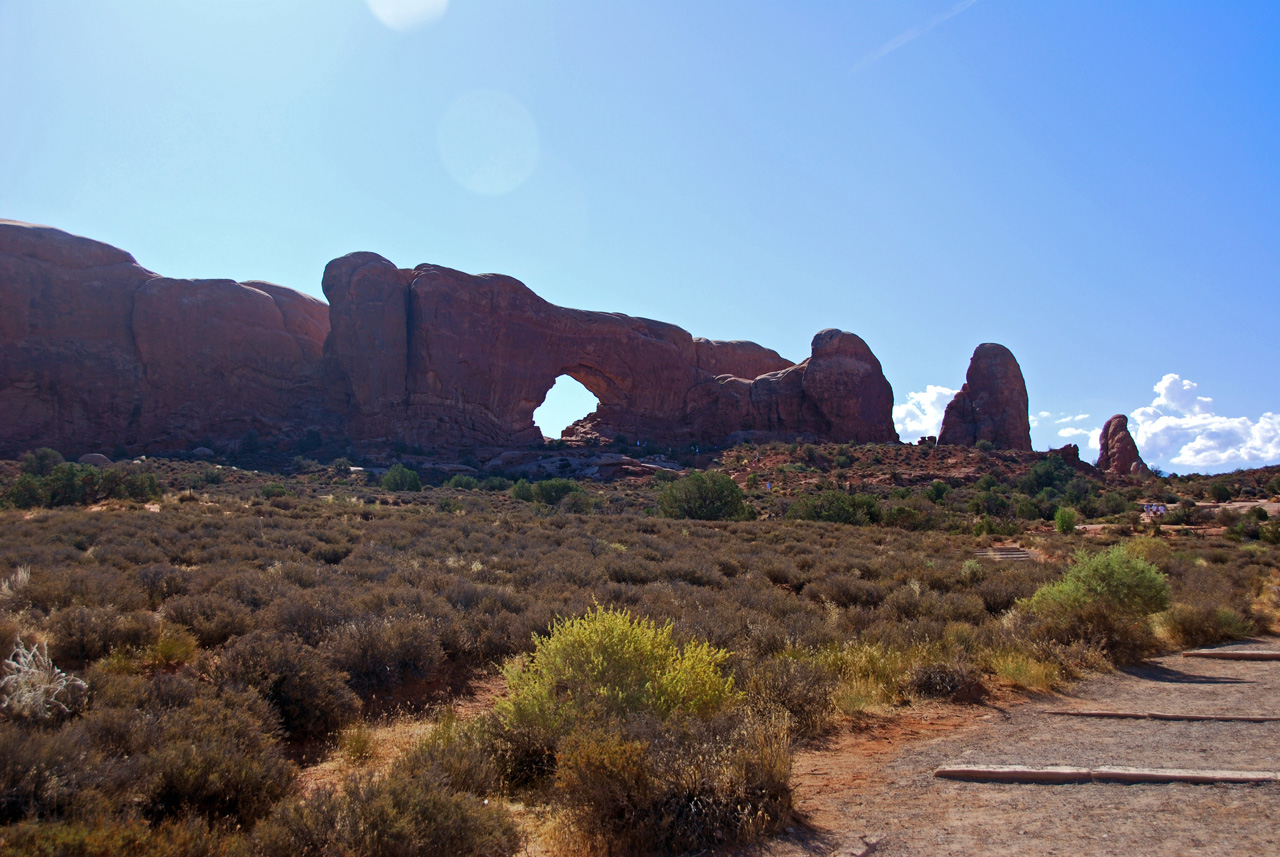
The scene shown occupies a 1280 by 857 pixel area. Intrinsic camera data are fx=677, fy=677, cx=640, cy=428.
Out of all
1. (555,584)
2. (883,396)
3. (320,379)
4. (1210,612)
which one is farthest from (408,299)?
(1210,612)

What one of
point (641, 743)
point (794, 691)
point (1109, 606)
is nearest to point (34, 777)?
point (641, 743)

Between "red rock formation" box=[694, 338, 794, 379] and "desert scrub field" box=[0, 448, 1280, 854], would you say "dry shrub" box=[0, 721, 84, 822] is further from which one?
"red rock formation" box=[694, 338, 794, 379]

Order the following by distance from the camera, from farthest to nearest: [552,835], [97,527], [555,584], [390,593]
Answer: [97,527] → [555,584] → [390,593] → [552,835]

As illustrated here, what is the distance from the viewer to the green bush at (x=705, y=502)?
30.1 meters

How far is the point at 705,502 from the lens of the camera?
100 ft

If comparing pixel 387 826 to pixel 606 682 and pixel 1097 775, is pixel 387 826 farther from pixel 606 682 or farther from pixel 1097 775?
pixel 1097 775

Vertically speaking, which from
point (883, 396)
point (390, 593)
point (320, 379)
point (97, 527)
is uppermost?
point (883, 396)

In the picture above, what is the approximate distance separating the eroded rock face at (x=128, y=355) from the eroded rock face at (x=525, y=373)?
5.73 metres

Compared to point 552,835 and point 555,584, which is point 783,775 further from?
point 555,584

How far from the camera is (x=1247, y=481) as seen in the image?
137ft

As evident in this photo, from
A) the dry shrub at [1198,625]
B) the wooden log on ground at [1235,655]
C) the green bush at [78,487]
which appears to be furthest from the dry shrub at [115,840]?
the green bush at [78,487]

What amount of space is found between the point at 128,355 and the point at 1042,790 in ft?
208

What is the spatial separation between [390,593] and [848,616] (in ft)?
20.2

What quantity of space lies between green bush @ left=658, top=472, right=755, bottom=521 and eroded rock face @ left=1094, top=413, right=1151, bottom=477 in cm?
4198
